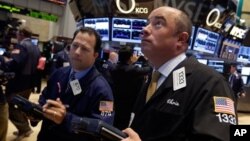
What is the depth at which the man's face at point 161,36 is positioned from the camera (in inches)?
76.1

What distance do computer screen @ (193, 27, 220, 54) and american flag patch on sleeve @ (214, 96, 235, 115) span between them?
810 centimetres

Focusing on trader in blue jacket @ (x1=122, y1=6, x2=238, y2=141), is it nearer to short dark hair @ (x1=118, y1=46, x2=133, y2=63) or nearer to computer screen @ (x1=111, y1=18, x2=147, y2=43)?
short dark hair @ (x1=118, y1=46, x2=133, y2=63)

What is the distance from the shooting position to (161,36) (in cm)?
194

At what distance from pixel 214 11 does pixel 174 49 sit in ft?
26.3

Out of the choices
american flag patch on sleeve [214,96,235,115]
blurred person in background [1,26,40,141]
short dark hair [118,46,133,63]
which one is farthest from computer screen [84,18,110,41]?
american flag patch on sleeve [214,96,235,115]

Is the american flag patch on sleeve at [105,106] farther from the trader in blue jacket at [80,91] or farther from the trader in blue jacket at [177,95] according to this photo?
the trader in blue jacket at [177,95]

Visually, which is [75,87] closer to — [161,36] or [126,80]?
[161,36]

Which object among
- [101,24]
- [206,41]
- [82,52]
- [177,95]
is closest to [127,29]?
[101,24]

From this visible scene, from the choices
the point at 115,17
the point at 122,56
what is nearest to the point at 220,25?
the point at 115,17

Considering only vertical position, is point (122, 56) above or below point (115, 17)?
below

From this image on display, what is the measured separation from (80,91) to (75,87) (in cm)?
5

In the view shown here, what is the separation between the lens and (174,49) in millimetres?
1963

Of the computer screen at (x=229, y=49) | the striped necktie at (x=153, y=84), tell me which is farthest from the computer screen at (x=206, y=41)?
the striped necktie at (x=153, y=84)

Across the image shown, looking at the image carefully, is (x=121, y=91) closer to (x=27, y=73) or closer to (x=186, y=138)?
(x=27, y=73)
